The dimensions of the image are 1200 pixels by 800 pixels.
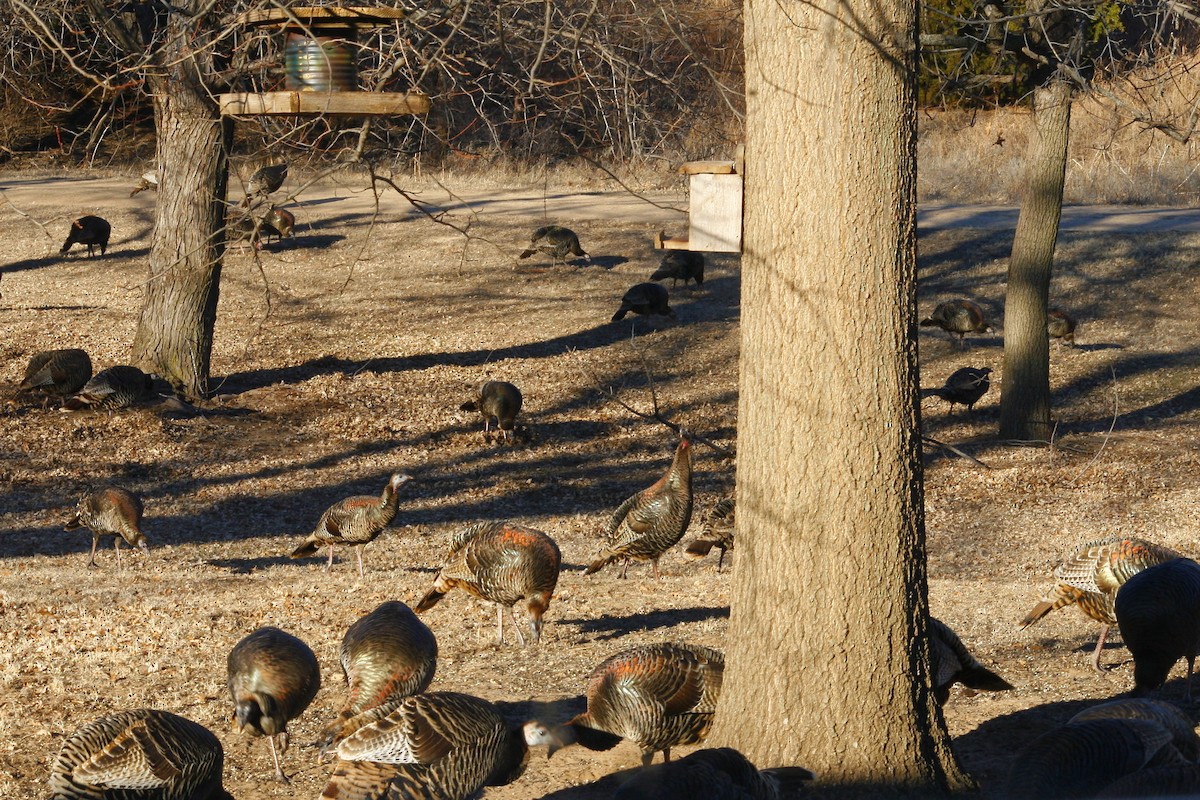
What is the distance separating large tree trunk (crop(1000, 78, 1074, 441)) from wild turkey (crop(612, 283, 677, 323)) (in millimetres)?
5816

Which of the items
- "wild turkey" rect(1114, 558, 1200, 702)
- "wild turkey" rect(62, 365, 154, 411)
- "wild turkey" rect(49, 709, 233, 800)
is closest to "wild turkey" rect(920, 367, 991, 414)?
"wild turkey" rect(1114, 558, 1200, 702)

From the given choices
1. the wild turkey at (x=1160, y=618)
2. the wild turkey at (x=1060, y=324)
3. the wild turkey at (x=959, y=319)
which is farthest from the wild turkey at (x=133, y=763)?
the wild turkey at (x=1060, y=324)

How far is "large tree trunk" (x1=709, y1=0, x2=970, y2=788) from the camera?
4.79 meters

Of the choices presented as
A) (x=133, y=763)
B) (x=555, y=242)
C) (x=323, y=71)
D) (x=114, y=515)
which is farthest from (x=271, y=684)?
(x=555, y=242)

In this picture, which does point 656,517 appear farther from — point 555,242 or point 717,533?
point 555,242

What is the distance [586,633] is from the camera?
324 inches

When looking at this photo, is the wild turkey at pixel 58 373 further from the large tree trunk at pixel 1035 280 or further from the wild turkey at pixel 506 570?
the large tree trunk at pixel 1035 280

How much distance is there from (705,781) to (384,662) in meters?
2.04

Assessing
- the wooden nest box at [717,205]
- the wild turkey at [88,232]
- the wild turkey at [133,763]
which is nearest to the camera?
the wild turkey at [133,763]

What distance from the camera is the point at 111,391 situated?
567 inches

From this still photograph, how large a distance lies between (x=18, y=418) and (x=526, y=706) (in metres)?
10.3

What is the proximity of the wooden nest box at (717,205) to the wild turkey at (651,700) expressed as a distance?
71.2 inches

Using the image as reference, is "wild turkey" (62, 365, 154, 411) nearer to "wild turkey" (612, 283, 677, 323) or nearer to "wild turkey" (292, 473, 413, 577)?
"wild turkey" (292, 473, 413, 577)

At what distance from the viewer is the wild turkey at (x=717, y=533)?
30.4ft
